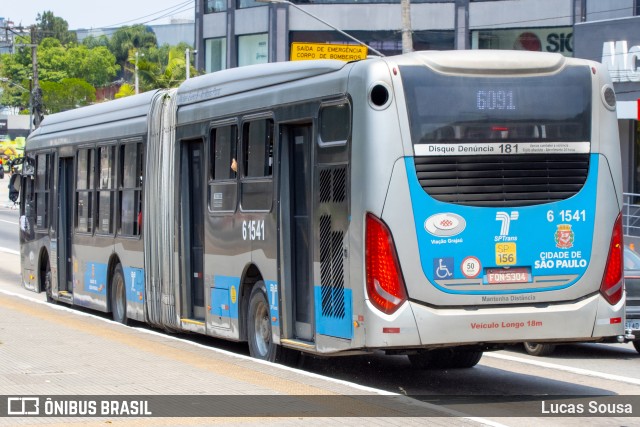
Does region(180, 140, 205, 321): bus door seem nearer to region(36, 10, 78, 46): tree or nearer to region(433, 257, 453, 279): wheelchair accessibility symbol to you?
region(433, 257, 453, 279): wheelchair accessibility symbol

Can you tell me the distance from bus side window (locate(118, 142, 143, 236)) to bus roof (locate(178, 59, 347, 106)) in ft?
6.55

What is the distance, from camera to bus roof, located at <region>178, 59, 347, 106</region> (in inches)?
460

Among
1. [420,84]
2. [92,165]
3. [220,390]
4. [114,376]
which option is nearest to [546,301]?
[420,84]

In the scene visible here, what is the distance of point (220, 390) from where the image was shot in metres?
→ 10.1

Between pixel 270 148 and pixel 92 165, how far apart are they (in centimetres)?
753

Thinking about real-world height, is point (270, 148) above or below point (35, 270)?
above

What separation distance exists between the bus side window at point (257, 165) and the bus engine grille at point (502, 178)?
252 centimetres

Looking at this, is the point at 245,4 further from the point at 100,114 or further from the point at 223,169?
the point at 223,169

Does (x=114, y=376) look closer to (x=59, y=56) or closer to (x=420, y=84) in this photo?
(x=420, y=84)

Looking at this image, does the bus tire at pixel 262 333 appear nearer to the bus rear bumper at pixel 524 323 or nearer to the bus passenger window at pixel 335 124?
the bus passenger window at pixel 335 124

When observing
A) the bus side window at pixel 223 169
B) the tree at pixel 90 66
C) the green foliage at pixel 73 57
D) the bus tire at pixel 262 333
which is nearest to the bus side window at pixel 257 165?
the bus side window at pixel 223 169

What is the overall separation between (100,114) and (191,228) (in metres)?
4.70

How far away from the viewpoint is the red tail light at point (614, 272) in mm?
10930

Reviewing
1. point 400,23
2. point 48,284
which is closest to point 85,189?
point 48,284
